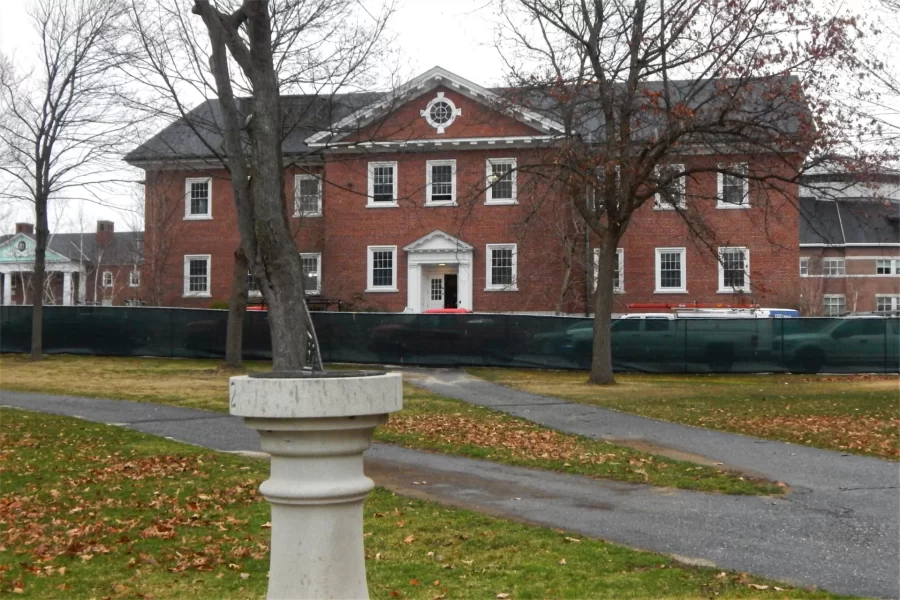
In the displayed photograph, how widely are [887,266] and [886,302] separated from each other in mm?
2843

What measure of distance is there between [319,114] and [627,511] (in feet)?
76.0

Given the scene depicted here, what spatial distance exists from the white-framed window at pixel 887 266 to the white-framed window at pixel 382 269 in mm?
46480

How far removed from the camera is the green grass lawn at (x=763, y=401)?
1611 cm

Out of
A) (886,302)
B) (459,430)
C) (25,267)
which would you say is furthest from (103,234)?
(459,430)

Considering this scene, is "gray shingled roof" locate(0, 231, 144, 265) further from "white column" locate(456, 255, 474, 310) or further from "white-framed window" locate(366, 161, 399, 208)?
"white column" locate(456, 255, 474, 310)

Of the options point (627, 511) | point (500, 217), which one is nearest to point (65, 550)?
point (627, 511)

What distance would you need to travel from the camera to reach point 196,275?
4800cm

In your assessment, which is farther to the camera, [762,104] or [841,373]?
[841,373]

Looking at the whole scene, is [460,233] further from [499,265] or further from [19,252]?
[19,252]

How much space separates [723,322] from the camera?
31328mm

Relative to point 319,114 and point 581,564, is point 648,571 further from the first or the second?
point 319,114

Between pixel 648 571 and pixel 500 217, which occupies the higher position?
pixel 500 217

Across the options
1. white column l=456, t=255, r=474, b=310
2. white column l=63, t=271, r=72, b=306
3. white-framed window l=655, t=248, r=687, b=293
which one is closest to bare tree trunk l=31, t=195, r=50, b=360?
white column l=456, t=255, r=474, b=310

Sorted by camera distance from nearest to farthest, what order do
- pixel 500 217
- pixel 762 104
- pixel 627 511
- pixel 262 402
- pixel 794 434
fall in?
pixel 262 402, pixel 627 511, pixel 794 434, pixel 762 104, pixel 500 217
